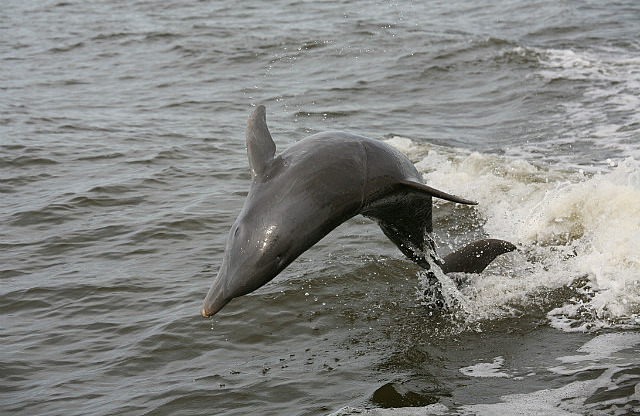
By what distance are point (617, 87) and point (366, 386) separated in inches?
447

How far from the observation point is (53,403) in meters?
6.47

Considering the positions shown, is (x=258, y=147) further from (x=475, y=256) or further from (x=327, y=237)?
(x=327, y=237)

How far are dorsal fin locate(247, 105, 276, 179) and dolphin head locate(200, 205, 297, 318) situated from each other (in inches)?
19.4

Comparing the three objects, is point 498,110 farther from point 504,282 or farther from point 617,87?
point 504,282

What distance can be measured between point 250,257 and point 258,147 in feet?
3.32

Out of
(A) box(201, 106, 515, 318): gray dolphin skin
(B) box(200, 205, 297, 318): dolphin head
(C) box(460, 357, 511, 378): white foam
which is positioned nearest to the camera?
(B) box(200, 205, 297, 318): dolphin head

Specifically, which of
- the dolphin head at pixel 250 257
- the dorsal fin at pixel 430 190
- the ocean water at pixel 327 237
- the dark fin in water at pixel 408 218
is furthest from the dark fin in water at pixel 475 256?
the dolphin head at pixel 250 257

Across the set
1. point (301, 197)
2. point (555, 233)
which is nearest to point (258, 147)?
point (301, 197)

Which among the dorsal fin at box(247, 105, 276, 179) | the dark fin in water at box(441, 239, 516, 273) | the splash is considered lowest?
the splash

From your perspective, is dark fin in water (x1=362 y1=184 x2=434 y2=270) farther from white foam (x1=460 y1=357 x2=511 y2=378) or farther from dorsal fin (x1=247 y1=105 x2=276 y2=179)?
white foam (x1=460 y1=357 x2=511 y2=378)

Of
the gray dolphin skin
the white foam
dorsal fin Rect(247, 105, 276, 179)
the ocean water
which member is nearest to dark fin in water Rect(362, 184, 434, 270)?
the gray dolphin skin

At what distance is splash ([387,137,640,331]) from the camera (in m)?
7.59

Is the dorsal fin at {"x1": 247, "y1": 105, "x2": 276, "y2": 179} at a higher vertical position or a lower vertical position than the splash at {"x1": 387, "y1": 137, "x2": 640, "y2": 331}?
higher

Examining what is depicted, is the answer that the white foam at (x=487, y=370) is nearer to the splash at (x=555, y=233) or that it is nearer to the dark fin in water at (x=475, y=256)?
the splash at (x=555, y=233)
